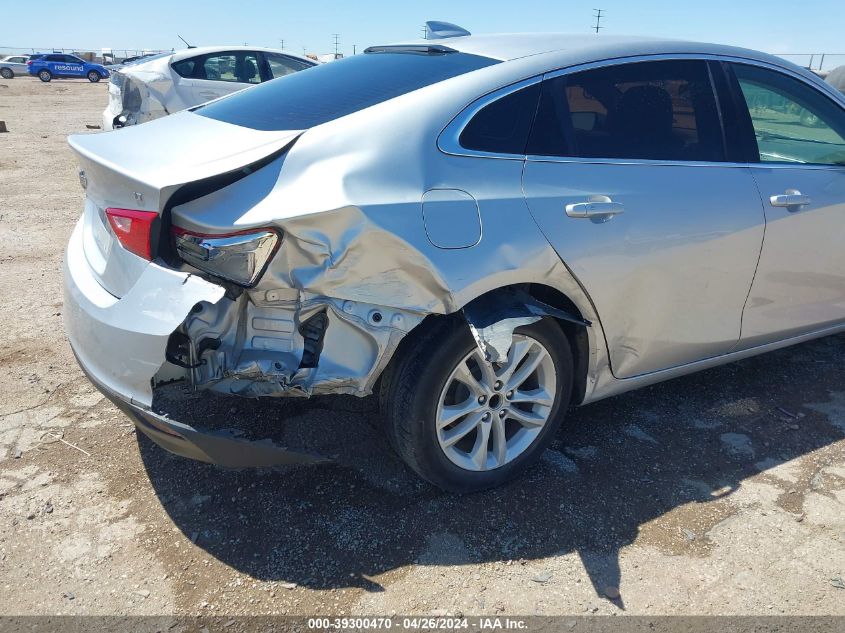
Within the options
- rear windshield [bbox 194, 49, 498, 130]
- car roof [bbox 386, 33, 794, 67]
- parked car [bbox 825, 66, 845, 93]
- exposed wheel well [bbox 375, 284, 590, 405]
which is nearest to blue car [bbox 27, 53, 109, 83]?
parked car [bbox 825, 66, 845, 93]

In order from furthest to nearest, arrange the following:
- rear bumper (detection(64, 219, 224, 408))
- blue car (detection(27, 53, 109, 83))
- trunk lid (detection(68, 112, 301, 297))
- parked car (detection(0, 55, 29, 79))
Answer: parked car (detection(0, 55, 29, 79)) → blue car (detection(27, 53, 109, 83)) → trunk lid (detection(68, 112, 301, 297)) → rear bumper (detection(64, 219, 224, 408))

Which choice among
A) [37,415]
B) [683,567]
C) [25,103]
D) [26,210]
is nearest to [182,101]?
[26,210]

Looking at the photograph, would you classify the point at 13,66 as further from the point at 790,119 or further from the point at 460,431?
the point at 460,431

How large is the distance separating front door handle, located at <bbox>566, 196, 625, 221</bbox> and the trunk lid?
107 centimetres

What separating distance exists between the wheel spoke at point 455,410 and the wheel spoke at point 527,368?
177 mm

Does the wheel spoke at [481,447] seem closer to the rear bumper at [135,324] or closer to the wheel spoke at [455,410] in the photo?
the wheel spoke at [455,410]

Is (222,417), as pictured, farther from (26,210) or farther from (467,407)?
(26,210)

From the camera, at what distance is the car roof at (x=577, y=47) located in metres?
2.87

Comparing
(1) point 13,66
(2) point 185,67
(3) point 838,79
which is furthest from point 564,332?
(1) point 13,66

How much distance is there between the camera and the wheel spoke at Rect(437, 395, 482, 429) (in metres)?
2.62

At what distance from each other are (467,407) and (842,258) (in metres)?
2.26

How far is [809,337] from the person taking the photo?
3750 mm

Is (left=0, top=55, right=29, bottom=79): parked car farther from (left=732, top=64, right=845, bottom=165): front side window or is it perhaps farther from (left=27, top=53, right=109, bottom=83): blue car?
(left=732, top=64, right=845, bottom=165): front side window

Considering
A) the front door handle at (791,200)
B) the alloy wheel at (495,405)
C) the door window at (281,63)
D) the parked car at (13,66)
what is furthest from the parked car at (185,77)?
the parked car at (13,66)
